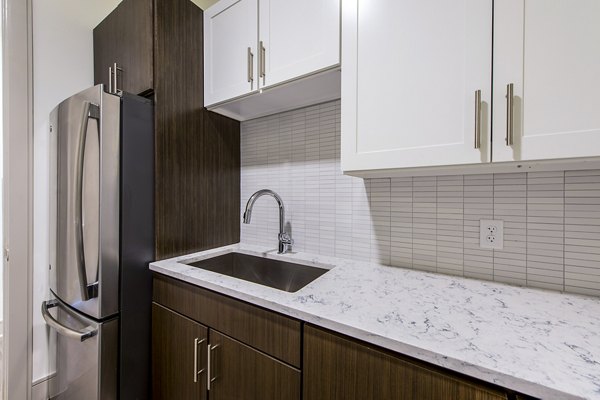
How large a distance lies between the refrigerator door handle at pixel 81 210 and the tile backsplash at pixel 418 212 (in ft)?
2.70

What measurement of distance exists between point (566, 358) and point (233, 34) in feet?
5.45

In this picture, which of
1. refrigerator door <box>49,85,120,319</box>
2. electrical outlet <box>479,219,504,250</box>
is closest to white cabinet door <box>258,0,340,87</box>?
refrigerator door <box>49,85,120,319</box>

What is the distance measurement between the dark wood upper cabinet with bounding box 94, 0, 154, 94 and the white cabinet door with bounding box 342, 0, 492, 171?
939 mm

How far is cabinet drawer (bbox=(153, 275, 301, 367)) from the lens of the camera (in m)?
0.79

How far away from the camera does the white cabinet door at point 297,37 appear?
3.30ft

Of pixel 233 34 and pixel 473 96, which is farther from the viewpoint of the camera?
pixel 233 34

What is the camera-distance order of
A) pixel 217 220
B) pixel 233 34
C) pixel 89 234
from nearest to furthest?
pixel 89 234 → pixel 233 34 → pixel 217 220

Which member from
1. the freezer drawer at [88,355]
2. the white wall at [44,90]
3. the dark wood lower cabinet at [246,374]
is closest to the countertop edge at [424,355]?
the dark wood lower cabinet at [246,374]

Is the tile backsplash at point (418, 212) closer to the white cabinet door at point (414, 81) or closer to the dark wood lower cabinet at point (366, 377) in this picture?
the white cabinet door at point (414, 81)

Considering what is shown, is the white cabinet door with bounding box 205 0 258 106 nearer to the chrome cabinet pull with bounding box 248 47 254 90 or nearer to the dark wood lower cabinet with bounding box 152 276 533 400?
the chrome cabinet pull with bounding box 248 47 254 90

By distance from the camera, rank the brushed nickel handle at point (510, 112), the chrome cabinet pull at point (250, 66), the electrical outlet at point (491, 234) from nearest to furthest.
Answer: the brushed nickel handle at point (510, 112) → the electrical outlet at point (491, 234) → the chrome cabinet pull at point (250, 66)

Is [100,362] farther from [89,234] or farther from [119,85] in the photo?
[119,85]

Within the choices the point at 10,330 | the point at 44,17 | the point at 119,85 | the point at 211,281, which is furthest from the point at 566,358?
the point at 44,17

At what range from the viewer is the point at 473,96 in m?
0.75
